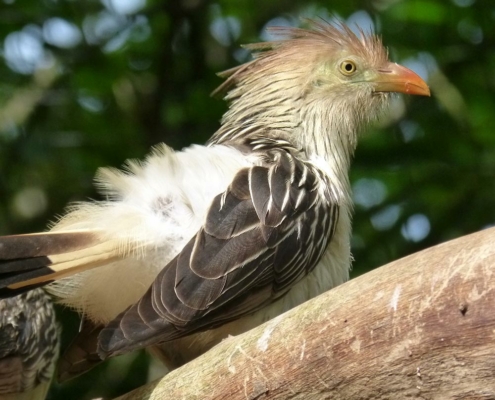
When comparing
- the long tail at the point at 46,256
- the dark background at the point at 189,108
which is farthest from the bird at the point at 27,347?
the long tail at the point at 46,256

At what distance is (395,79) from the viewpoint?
5.03 meters

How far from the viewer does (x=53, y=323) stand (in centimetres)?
623

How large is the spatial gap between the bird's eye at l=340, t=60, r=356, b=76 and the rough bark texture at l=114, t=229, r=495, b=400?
77.0 inches

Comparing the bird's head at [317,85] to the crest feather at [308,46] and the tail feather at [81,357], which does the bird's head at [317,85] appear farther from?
the tail feather at [81,357]

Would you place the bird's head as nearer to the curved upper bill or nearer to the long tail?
the curved upper bill

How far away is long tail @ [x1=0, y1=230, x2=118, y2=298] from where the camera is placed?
140 inches

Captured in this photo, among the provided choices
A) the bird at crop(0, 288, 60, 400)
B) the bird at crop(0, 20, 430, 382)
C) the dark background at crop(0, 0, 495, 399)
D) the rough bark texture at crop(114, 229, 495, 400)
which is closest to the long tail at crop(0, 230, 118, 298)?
the bird at crop(0, 20, 430, 382)

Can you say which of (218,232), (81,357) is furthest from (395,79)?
(81,357)

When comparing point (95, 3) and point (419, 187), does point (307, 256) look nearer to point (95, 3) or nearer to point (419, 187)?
point (419, 187)

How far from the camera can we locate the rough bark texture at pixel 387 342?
9.53 ft

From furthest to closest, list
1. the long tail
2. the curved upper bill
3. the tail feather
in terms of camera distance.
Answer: the curved upper bill
the tail feather
the long tail

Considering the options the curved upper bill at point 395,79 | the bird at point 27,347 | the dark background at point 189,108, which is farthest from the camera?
the dark background at point 189,108

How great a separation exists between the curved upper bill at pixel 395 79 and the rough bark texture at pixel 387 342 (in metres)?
1.98

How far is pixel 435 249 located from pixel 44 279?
5.00ft
